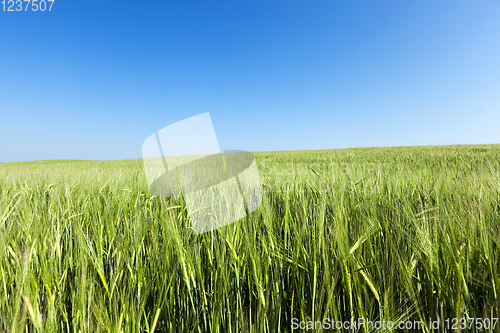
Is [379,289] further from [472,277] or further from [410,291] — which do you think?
[472,277]

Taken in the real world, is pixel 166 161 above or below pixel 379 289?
above

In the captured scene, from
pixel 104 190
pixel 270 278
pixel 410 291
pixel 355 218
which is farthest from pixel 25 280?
pixel 104 190

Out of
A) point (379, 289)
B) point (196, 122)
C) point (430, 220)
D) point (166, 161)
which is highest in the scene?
point (196, 122)

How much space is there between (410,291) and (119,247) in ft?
3.04

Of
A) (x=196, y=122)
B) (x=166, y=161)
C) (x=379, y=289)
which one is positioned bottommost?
(x=379, y=289)

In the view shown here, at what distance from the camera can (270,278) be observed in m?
0.68

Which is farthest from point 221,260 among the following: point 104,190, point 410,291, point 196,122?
point 104,190

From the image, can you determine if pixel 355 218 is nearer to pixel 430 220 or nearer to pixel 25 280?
pixel 430 220

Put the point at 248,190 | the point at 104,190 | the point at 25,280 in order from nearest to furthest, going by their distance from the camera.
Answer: the point at 25,280 < the point at 248,190 < the point at 104,190

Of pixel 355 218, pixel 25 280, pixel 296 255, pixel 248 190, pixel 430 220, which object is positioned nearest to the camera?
pixel 25 280

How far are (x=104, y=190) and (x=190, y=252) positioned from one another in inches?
66.1

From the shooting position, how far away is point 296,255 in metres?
0.66

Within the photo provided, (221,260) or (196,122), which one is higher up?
(196,122)

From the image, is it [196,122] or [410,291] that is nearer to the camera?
[410,291]
